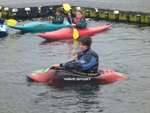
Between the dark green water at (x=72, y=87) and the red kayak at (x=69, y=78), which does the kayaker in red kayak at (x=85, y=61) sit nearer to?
the red kayak at (x=69, y=78)

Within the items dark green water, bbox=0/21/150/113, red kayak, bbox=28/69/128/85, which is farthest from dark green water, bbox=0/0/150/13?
red kayak, bbox=28/69/128/85

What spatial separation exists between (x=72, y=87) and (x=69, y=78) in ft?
0.88

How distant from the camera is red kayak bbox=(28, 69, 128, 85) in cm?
1543

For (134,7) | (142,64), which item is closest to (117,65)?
(142,64)

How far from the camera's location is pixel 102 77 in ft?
51.1

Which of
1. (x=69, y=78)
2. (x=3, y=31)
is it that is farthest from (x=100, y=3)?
(x=69, y=78)

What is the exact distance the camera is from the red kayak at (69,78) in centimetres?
1543

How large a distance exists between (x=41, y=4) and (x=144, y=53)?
13.7m

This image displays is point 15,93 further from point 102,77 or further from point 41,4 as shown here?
point 41,4

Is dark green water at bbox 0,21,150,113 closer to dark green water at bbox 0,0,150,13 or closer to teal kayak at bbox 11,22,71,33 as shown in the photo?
teal kayak at bbox 11,22,71,33

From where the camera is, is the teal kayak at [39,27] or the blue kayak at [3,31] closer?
the blue kayak at [3,31]

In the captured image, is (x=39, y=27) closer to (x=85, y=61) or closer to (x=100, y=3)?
(x=100, y=3)

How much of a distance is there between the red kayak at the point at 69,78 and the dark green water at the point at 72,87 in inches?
8.2

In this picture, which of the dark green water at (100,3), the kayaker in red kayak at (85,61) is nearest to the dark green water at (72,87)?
the kayaker in red kayak at (85,61)
